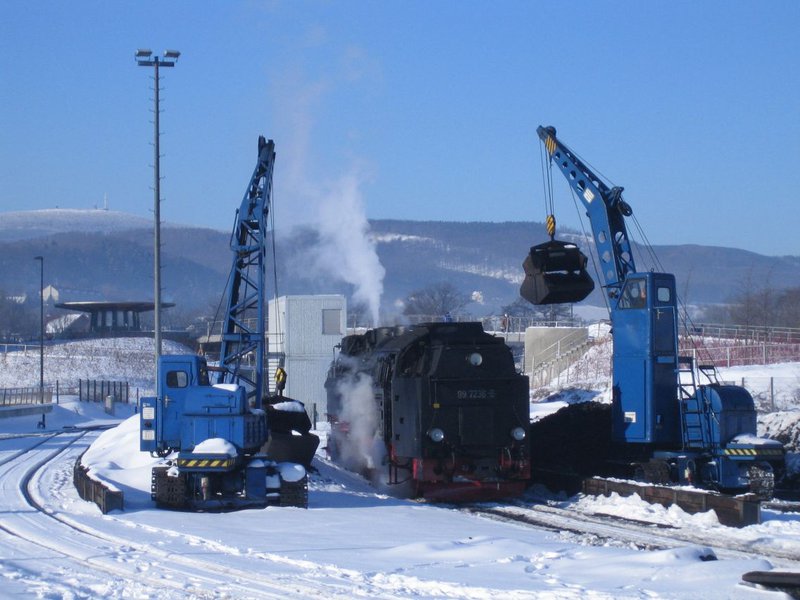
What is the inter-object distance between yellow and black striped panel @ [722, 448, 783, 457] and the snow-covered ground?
225cm

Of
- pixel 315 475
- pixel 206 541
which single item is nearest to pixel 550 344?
pixel 315 475

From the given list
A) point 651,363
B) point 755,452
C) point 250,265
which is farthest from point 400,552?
point 250,265

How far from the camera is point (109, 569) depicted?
13344mm

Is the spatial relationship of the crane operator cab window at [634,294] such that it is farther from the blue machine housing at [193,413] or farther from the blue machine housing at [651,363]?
the blue machine housing at [193,413]

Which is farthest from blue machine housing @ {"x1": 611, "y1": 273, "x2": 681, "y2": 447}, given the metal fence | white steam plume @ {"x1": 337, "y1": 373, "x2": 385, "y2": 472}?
the metal fence

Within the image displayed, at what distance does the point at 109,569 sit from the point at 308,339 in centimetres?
3794

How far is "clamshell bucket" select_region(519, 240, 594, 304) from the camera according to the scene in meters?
24.3

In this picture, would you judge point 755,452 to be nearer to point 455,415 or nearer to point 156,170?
point 455,415

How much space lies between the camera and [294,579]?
40.9 feet

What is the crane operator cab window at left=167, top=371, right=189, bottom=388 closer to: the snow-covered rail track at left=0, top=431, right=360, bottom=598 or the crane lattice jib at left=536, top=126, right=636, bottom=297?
the snow-covered rail track at left=0, top=431, right=360, bottom=598

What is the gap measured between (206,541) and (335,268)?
29.2 meters

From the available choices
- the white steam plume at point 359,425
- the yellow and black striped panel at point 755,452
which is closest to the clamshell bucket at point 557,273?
the white steam plume at point 359,425

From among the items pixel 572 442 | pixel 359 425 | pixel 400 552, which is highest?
pixel 359 425

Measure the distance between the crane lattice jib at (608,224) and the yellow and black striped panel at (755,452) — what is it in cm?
475
